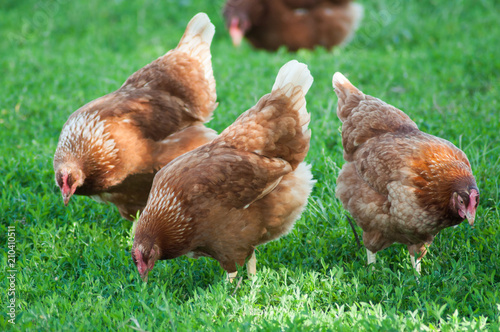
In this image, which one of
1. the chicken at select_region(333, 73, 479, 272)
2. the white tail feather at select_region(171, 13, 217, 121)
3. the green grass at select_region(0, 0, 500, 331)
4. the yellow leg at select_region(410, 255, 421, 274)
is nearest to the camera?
the green grass at select_region(0, 0, 500, 331)

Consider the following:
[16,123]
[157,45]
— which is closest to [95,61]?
[157,45]

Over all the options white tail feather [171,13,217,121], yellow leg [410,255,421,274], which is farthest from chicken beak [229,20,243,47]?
yellow leg [410,255,421,274]

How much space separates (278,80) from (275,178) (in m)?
0.69

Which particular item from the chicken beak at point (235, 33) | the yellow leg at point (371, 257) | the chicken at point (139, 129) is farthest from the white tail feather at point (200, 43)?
the chicken beak at point (235, 33)

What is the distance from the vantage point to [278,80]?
11.7 feet

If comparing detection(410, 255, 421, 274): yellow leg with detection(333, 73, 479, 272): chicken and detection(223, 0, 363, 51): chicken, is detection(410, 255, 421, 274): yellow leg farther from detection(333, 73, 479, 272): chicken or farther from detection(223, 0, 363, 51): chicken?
detection(223, 0, 363, 51): chicken

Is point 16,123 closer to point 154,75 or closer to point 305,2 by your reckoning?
point 154,75

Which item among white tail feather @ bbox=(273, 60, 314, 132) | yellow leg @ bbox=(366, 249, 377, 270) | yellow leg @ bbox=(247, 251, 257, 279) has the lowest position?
yellow leg @ bbox=(366, 249, 377, 270)

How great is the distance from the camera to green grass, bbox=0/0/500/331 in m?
3.01

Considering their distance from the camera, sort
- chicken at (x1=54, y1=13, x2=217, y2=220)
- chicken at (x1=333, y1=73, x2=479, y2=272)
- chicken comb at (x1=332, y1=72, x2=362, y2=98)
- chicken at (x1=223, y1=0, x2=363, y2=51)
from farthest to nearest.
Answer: chicken at (x1=223, y1=0, x2=363, y2=51), chicken comb at (x1=332, y1=72, x2=362, y2=98), chicken at (x1=54, y1=13, x2=217, y2=220), chicken at (x1=333, y1=73, x2=479, y2=272)

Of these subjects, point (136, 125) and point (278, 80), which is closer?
point (278, 80)

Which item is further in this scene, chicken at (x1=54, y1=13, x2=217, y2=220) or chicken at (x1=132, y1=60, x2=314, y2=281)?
chicken at (x1=54, y1=13, x2=217, y2=220)

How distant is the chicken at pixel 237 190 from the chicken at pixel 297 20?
5.14 meters

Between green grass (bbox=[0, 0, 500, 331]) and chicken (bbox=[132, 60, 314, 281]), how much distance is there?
28 centimetres
